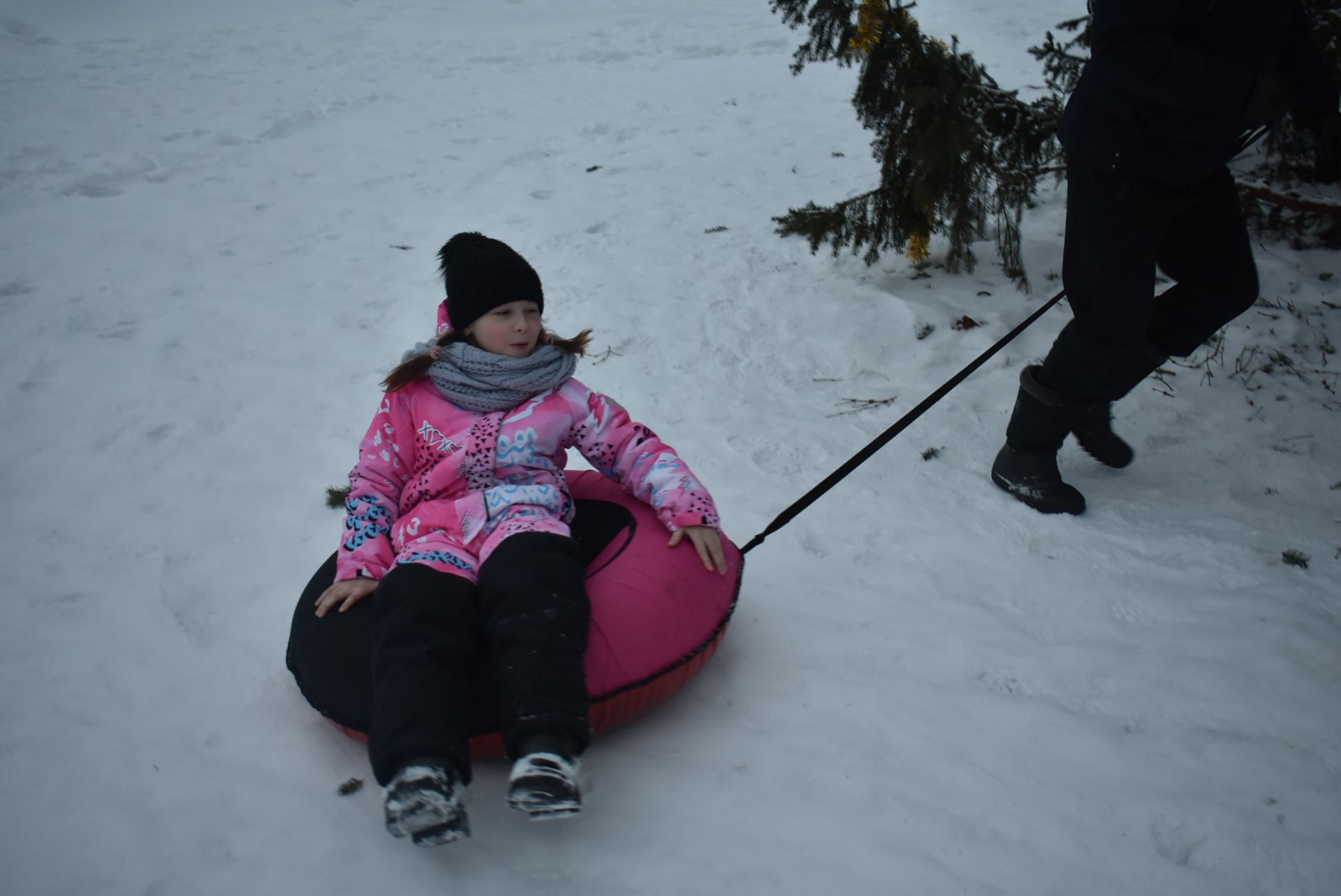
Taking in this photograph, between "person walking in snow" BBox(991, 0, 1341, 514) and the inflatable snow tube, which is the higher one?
"person walking in snow" BBox(991, 0, 1341, 514)

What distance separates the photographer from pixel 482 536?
228 cm

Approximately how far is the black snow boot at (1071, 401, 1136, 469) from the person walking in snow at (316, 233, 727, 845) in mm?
1535

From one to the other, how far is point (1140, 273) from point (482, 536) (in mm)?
2041

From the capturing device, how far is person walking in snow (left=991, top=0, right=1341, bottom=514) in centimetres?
237

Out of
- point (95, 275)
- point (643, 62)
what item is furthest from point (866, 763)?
point (643, 62)

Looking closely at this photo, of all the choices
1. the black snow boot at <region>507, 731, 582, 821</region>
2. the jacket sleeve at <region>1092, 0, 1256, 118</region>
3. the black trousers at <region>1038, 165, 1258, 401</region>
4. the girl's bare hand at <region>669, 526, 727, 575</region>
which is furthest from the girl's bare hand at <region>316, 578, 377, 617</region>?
the jacket sleeve at <region>1092, 0, 1256, 118</region>

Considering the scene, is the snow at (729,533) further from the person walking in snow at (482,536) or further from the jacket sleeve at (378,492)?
the jacket sleeve at (378,492)

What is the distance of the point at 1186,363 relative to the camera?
374cm

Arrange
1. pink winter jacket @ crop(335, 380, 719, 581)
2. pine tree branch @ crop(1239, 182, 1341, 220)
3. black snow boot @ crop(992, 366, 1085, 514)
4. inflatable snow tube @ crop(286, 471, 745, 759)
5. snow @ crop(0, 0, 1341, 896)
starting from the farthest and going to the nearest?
pine tree branch @ crop(1239, 182, 1341, 220), black snow boot @ crop(992, 366, 1085, 514), pink winter jacket @ crop(335, 380, 719, 581), inflatable snow tube @ crop(286, 471, 745, 759), snow @ crop(0, 0, 1341, 896)

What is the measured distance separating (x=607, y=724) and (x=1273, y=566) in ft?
6.59

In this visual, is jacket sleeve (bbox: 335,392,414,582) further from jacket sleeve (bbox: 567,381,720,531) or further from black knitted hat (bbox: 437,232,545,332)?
jacket sleeve (bbox: 567,381,720,531)

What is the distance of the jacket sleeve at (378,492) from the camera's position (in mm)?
2289

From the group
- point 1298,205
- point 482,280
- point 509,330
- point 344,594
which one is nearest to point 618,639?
point 344,594

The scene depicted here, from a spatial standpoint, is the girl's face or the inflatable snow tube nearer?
the inflatable snow tube
